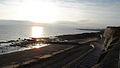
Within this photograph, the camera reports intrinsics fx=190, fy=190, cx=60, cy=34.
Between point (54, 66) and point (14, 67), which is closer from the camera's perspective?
point (14, 67)

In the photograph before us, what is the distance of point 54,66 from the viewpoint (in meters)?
25.0

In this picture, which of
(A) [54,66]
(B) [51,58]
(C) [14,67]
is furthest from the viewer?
(B) [51,58]

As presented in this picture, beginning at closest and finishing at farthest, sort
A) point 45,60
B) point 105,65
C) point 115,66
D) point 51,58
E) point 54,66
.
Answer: point 115,66
point 105,65
point 54,66
point 45,60
point 51,58

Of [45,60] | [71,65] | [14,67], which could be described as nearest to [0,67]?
[14,67]

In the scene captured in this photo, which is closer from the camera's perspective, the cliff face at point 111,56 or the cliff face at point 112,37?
the cliff face at point 111,56

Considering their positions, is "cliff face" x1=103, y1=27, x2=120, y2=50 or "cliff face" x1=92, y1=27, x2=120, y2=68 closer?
"cliff face" x1=92, y1=27, x2=120, y2=68

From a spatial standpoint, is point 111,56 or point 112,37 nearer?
point 111,56

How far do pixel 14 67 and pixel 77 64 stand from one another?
7.99 m

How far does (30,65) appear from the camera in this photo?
25422mm

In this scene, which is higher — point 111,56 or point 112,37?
point 112,37

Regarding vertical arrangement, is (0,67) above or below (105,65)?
below

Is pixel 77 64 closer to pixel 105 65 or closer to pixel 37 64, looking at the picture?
pixel 37 64

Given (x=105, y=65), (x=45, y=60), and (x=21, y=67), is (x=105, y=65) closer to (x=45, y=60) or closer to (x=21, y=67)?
(x=21, y=67)

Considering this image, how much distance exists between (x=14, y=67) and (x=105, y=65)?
12996 millimetres
